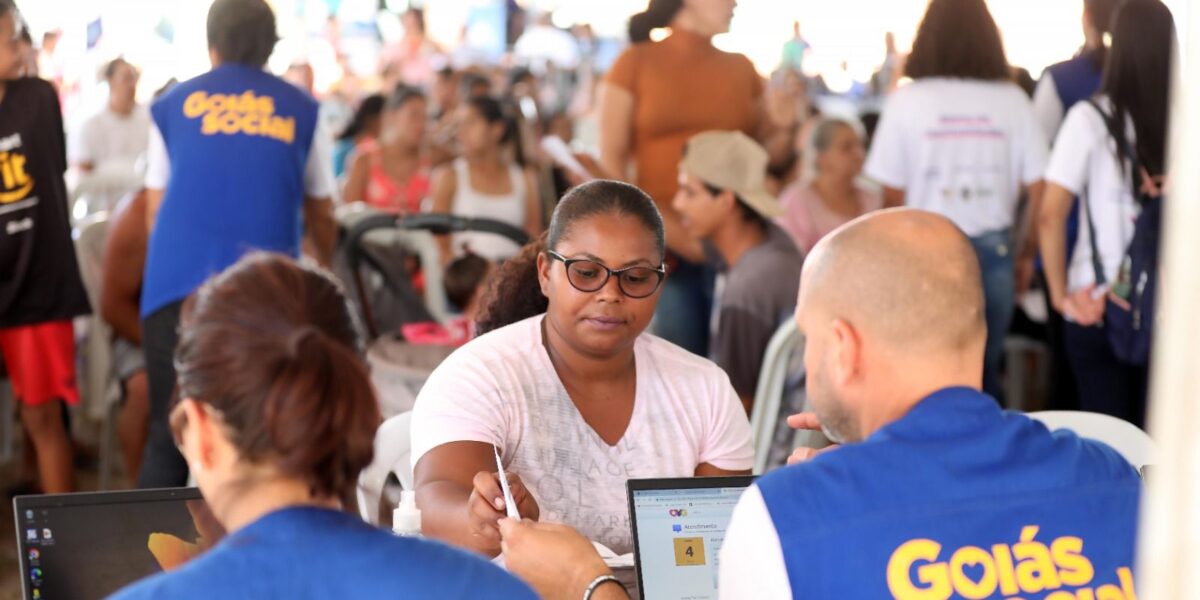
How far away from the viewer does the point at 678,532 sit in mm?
2080

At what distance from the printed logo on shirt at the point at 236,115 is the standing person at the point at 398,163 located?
9.57 feet

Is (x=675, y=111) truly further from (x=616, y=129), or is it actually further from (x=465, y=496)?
(x=465, y=496)

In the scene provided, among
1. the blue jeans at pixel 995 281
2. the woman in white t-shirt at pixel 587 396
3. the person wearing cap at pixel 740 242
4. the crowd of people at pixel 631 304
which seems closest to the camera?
the crowd of people at pixel 631 304

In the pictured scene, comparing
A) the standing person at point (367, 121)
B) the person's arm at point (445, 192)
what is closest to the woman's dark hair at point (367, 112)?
the standing person at point (367, 121)

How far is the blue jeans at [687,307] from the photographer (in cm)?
474

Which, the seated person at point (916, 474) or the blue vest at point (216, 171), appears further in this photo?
the blue vest at point (216, 171)

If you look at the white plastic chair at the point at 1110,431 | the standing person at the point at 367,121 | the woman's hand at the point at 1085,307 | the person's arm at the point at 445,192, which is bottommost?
the standing person at the point at 367,121

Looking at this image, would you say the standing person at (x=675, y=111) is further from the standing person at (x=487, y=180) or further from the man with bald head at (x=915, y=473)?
the man with bald head at (x=915, y=473)

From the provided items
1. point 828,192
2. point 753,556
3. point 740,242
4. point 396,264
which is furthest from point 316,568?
point 828,192

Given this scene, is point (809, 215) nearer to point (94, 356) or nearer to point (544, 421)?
point (94, 356)

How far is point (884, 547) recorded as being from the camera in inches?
62.7

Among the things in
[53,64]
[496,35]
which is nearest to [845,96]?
[496,35]

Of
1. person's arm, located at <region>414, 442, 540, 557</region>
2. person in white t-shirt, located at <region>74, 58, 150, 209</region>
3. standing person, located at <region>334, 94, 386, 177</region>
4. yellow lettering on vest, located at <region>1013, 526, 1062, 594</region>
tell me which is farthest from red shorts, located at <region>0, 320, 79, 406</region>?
standing person, located at <region>334, 94, 386, 177</region>

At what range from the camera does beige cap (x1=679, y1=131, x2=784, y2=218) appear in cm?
417
